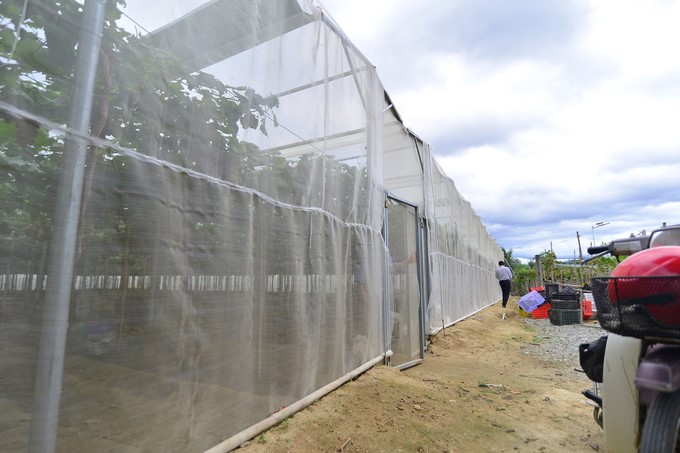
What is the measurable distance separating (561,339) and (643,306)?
6.86 metres

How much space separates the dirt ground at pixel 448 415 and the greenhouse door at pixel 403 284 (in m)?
0.45

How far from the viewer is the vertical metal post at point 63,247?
1.43 meters

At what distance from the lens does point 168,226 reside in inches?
76.3

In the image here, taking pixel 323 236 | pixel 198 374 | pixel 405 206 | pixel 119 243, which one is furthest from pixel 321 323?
pixel 405 206

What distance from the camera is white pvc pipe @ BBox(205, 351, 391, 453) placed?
221 centimetres

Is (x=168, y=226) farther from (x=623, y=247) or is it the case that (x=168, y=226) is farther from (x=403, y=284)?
(x=403, y=284)

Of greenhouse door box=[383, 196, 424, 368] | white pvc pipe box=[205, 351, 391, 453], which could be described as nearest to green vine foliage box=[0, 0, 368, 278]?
white pvc pipe box=[205, 351, 391, 453]

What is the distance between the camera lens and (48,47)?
1547 mm

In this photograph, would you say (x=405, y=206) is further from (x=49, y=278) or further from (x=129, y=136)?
(x=49, y=278)

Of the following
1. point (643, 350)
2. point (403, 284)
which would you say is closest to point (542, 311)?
point (403, 284)

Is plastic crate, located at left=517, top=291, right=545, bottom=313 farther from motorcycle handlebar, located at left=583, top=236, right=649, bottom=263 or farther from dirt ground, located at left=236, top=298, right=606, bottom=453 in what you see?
motorcycle handlebar, located at left=583, top=236, right=649, bottom=263

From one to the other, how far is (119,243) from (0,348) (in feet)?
1.87

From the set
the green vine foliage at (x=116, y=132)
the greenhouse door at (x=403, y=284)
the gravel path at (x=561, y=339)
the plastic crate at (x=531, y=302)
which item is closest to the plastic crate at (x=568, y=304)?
the gravel path at (x=561, y=339)

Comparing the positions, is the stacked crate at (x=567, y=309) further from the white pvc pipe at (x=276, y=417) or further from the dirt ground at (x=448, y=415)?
the white pvc pipe at (x=276, y=417)
